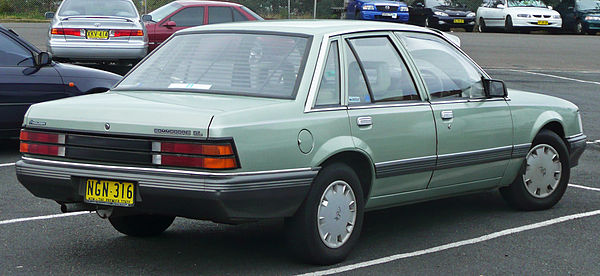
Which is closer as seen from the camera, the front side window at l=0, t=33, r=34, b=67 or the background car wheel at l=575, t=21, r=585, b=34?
the front side window at l=0, t=33, r=34, b=67

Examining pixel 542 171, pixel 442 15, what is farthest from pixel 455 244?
pixel 442 15

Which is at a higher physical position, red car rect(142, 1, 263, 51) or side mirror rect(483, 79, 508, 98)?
side mirror rect(483, 79, 508, 98)

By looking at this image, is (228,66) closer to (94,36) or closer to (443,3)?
(94,36)

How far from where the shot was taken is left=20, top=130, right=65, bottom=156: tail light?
19.0 ft

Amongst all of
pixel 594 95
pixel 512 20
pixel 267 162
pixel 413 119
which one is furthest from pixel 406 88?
pixel 512 20

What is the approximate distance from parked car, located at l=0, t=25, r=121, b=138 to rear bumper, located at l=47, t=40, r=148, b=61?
270 inches

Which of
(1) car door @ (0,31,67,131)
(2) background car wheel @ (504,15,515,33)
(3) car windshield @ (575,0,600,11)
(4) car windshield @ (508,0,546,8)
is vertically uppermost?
(1) car door @ (0,31,67,131)

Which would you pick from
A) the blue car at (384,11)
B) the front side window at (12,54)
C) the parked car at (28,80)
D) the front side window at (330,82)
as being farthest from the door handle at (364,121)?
the blue car at (384,11)

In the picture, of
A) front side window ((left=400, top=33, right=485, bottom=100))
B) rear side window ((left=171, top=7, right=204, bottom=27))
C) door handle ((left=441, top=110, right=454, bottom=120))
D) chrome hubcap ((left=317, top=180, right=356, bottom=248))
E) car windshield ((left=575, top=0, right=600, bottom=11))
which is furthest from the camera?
car windshield ((left=575, top=0, right=600, bottom=11))

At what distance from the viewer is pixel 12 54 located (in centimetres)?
1043

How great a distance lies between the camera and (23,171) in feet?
19.4

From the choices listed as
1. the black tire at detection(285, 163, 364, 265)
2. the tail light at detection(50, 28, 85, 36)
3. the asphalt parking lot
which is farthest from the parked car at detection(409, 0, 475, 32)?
the black tire at detection(285, 163, 364, 265)

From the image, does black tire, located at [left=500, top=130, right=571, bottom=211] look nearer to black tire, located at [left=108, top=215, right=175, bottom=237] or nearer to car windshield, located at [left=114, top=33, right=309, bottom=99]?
car windshield, located at [left=114, top=33, right=309, bottom=99]

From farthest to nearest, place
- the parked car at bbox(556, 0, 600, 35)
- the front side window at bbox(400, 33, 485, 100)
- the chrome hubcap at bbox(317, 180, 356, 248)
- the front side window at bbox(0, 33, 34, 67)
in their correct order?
the parked car at bbox(556, 0, 600, 35) < the front side window at bbox(0, 33, 34, 67) < the front side window at bbox(400, 33, 485, 100) < the chrome hubcap at bbox(317, 180, 356, 248)
